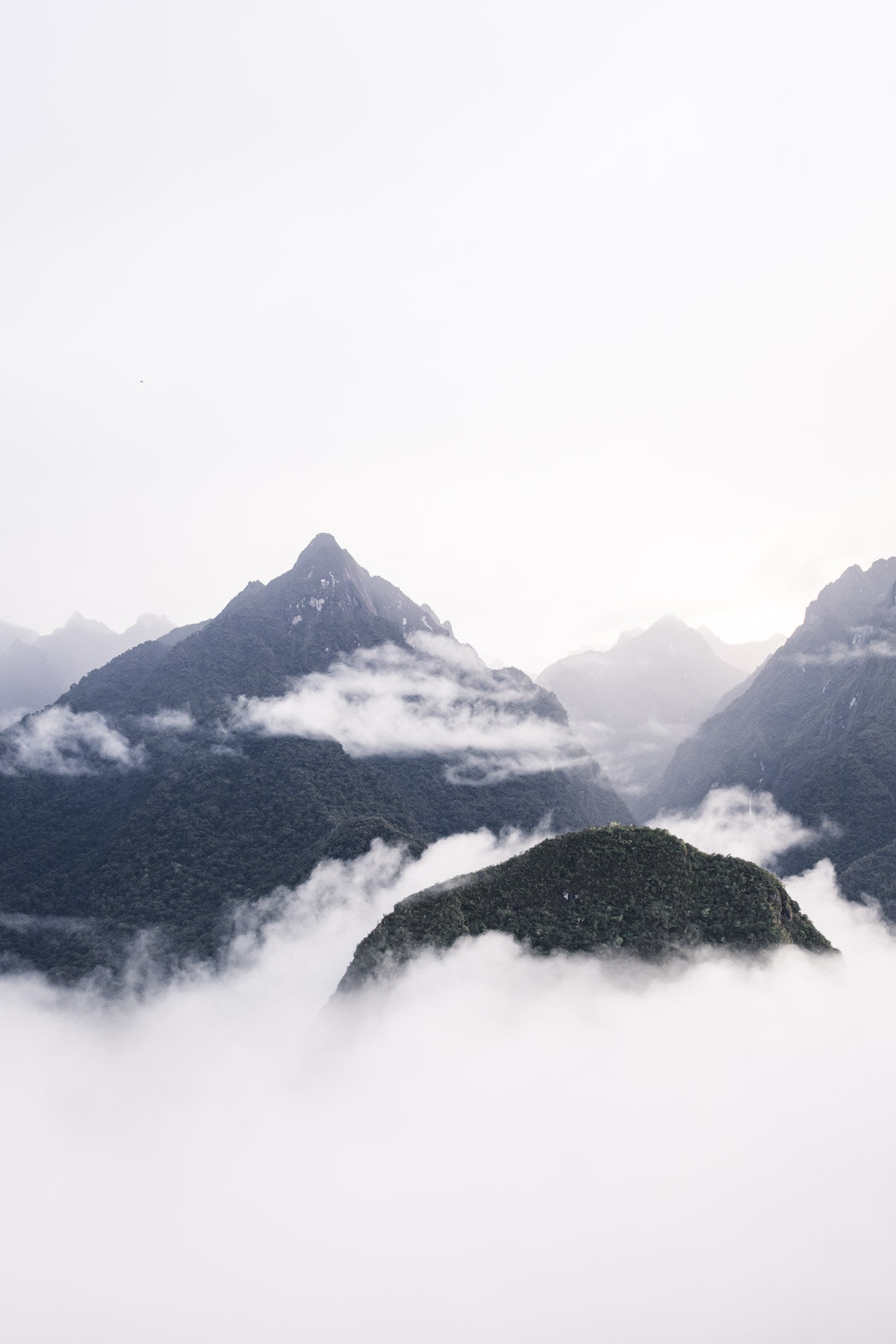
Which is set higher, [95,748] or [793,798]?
[95,748]

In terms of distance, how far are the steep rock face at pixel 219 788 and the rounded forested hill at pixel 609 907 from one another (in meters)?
35.4

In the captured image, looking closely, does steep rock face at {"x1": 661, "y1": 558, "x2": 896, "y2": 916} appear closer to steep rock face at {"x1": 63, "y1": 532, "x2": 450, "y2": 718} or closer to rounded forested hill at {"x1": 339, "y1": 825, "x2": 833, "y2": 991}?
rounded forested hill at {"x1": 339, "y1": 825, "x2": 833, "y2": 991}

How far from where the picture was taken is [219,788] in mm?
104000

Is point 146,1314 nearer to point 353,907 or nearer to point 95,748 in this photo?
point 353,907

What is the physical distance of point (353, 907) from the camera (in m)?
88.9

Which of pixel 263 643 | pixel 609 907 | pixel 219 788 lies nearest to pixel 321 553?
pixel 263 643

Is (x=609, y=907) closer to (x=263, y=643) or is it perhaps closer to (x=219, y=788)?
(x=219, y=788)

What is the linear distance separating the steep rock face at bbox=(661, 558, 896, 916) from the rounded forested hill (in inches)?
2190

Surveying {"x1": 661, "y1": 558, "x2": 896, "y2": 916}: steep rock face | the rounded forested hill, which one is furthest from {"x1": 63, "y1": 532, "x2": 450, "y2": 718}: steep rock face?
{"x1": 661, "y1": 558, "x2": 896, "y2": 916}: steep rock face

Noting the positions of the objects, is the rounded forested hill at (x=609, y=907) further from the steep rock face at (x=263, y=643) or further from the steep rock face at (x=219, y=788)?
the steep rock face at (x=263, y=643)

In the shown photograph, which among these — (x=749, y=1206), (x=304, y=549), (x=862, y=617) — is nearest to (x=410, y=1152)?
(x=749, y=1206)

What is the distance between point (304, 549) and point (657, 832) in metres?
121

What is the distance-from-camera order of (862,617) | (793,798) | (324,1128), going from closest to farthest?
(324,1128) < (793,798) < (862,617)

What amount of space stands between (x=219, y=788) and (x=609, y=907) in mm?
72654
